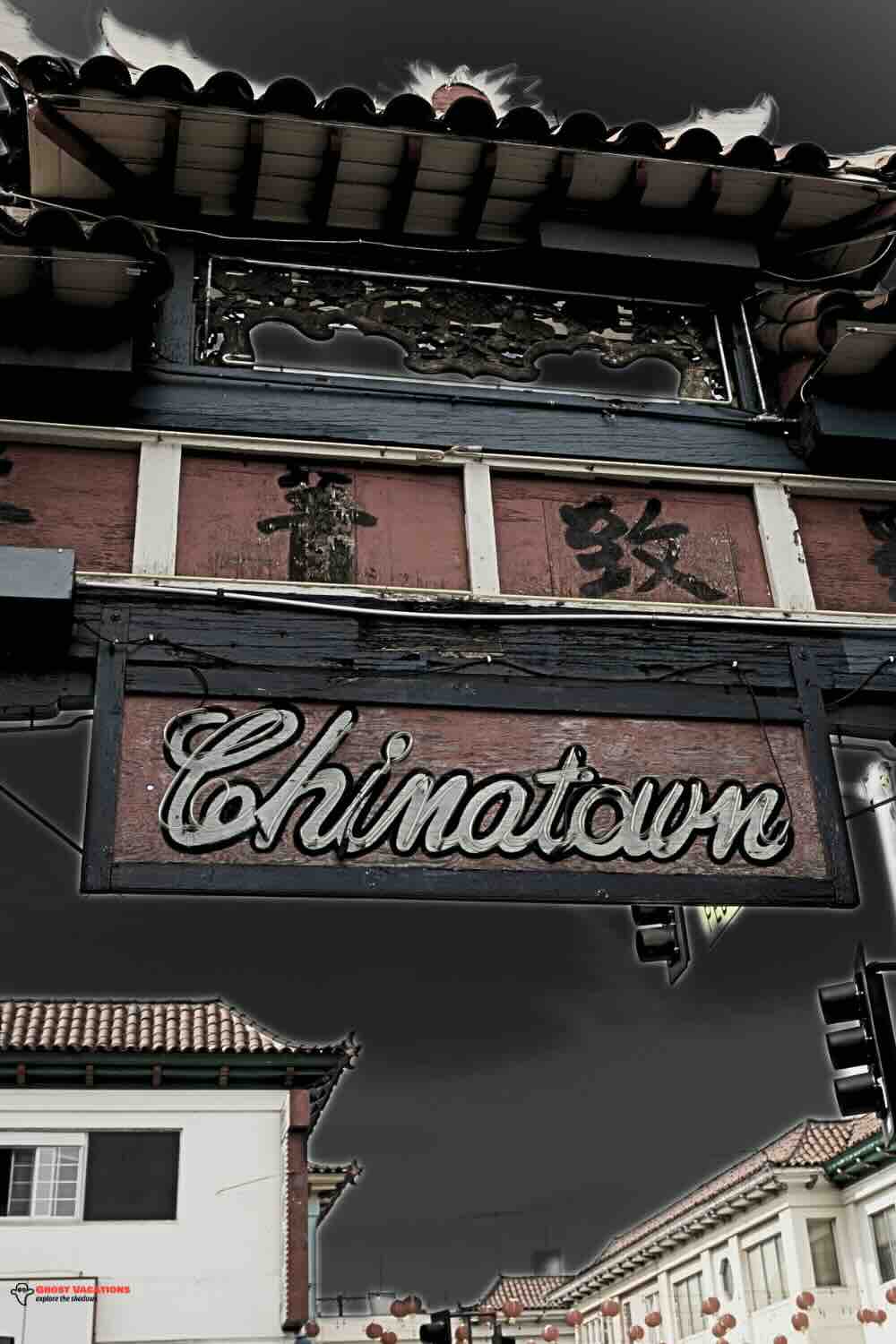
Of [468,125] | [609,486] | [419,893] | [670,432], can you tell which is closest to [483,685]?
[419,893]

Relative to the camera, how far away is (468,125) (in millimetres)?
8523

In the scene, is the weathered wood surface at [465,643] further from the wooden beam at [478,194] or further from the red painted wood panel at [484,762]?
the wooden beam at [478,194]

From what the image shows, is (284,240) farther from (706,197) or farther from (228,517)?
(706,197)

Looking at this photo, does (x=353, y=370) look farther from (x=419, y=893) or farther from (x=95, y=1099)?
(x=95, y=1099)

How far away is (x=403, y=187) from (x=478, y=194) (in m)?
0.51

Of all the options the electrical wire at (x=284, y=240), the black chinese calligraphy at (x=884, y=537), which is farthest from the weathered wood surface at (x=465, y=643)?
the electrical wire at (x=284, y=240)

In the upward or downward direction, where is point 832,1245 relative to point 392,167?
downward

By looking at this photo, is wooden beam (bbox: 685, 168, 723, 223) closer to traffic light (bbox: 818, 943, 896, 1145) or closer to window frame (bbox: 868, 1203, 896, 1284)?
traffic light (bbox: 818, 943, 896, 1145)

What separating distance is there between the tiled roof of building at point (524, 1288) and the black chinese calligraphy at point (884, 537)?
59734 millimetres

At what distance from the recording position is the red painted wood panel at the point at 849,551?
8.08 m

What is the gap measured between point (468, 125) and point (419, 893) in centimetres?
508

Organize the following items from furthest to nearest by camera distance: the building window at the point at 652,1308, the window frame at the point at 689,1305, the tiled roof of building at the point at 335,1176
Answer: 1. the building window at the point at 652,1308
2. the window frame at the point at 689,1305
3. the tiled roof of building at the point at 335,1176

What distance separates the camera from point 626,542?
8070 millimetres

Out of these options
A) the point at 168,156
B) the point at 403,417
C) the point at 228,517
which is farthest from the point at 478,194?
the point at 228,517
